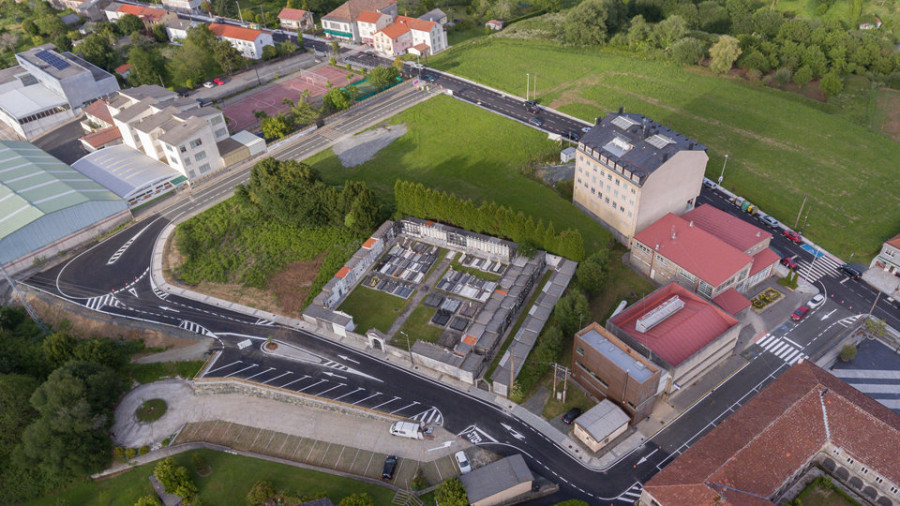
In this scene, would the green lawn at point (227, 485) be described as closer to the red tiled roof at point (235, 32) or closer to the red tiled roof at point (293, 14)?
the red tiled roof at point (235, 32)

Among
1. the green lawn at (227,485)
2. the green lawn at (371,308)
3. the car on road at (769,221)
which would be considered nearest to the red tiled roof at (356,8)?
the green lawn at (371,308)

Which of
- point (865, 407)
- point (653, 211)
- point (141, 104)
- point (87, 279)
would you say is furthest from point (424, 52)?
point (865, 407)

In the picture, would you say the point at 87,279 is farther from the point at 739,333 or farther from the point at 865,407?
the point at 865,407

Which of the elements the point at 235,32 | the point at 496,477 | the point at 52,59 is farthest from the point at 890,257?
the point at 52,59

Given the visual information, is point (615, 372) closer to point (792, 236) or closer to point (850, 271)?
point (850, 271)

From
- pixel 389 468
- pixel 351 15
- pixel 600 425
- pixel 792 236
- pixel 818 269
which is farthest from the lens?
pixel 351 15
